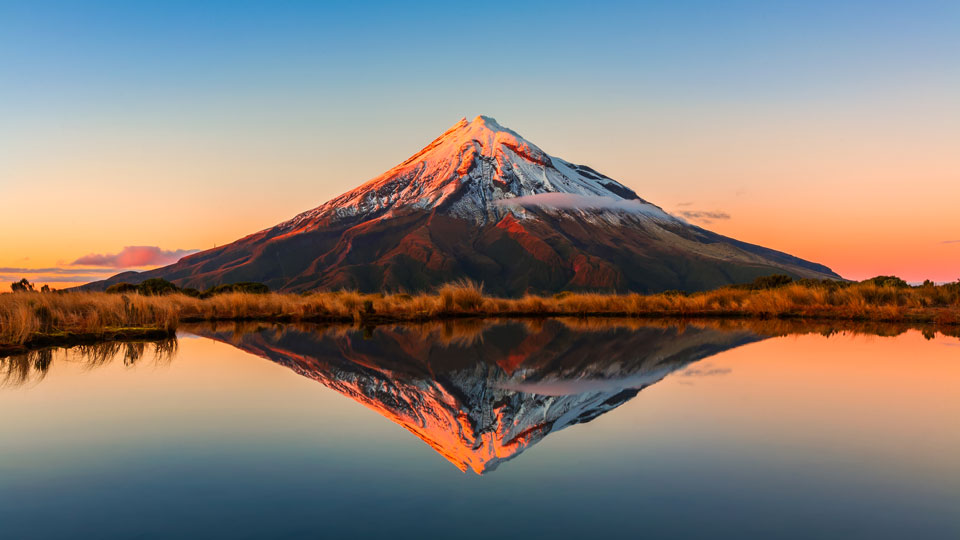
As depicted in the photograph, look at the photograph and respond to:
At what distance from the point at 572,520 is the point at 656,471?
1093 mm

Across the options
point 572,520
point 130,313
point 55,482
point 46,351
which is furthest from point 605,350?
point 130,313

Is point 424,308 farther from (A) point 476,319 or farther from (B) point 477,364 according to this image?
(B) point 477,364

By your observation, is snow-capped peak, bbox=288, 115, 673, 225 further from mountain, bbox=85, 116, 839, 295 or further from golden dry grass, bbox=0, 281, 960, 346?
golden dry grass, bbox=0, 281, 960, 346

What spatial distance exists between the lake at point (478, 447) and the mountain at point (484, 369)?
6cm

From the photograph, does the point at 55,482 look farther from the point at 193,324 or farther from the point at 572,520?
the point at 193,324

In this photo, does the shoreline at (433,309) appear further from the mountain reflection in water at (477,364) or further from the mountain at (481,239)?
the mountain at (481,239)

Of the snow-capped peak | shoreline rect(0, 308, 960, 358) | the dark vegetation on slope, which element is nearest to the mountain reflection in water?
shoreline rect(0, 308, 960, 358)

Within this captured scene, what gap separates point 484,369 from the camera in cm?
891

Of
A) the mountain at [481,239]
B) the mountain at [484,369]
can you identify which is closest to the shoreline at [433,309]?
the mountain at [484,369]

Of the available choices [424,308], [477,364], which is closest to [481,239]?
[424,308]

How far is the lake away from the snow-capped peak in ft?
487

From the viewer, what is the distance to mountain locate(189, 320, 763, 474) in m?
5.46

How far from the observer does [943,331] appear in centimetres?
1491

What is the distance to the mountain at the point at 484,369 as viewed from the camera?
5.46 m
